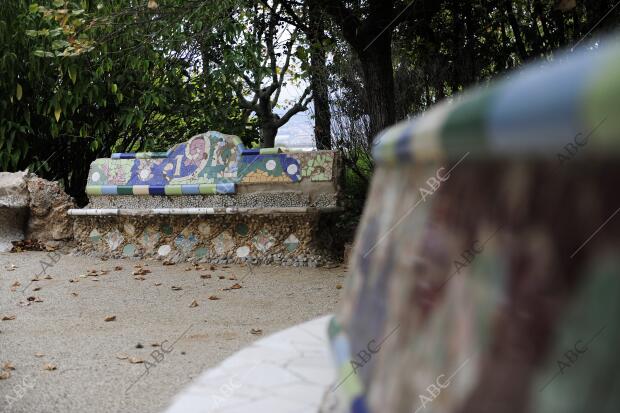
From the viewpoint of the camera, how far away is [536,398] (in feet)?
1.63

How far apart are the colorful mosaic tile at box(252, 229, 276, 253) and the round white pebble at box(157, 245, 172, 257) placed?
107cm

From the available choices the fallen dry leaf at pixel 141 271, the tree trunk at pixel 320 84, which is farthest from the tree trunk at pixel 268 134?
the fallen dry leaf at pixel 141 271

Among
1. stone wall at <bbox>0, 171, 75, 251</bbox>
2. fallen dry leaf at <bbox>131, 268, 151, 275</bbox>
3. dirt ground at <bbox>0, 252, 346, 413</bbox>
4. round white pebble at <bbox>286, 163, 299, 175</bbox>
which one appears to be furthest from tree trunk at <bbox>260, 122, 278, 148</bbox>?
fallen dry leaf at <bbox>131, 268, 151, 275</bbox>

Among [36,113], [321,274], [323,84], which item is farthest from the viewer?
[36,113]

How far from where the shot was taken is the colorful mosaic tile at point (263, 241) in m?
6.84

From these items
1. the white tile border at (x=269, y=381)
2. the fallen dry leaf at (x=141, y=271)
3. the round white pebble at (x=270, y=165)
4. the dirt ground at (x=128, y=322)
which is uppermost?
the round white pebble at (x=270, y=165)

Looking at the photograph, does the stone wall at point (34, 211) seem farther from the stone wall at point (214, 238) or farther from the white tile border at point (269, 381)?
the white tile border at point (269, 381)

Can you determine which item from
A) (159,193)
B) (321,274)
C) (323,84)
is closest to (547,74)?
(321,274)

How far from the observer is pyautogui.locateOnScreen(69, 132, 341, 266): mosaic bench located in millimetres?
6734

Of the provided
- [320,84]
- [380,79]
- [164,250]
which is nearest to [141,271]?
[164,250]

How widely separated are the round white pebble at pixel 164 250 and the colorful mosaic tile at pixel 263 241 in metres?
1.07

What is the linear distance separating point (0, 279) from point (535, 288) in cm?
680

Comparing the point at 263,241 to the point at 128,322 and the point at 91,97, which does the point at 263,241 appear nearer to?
the point at 128,322

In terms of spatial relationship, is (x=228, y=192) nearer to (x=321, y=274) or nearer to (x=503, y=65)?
(x=321, y=274)
